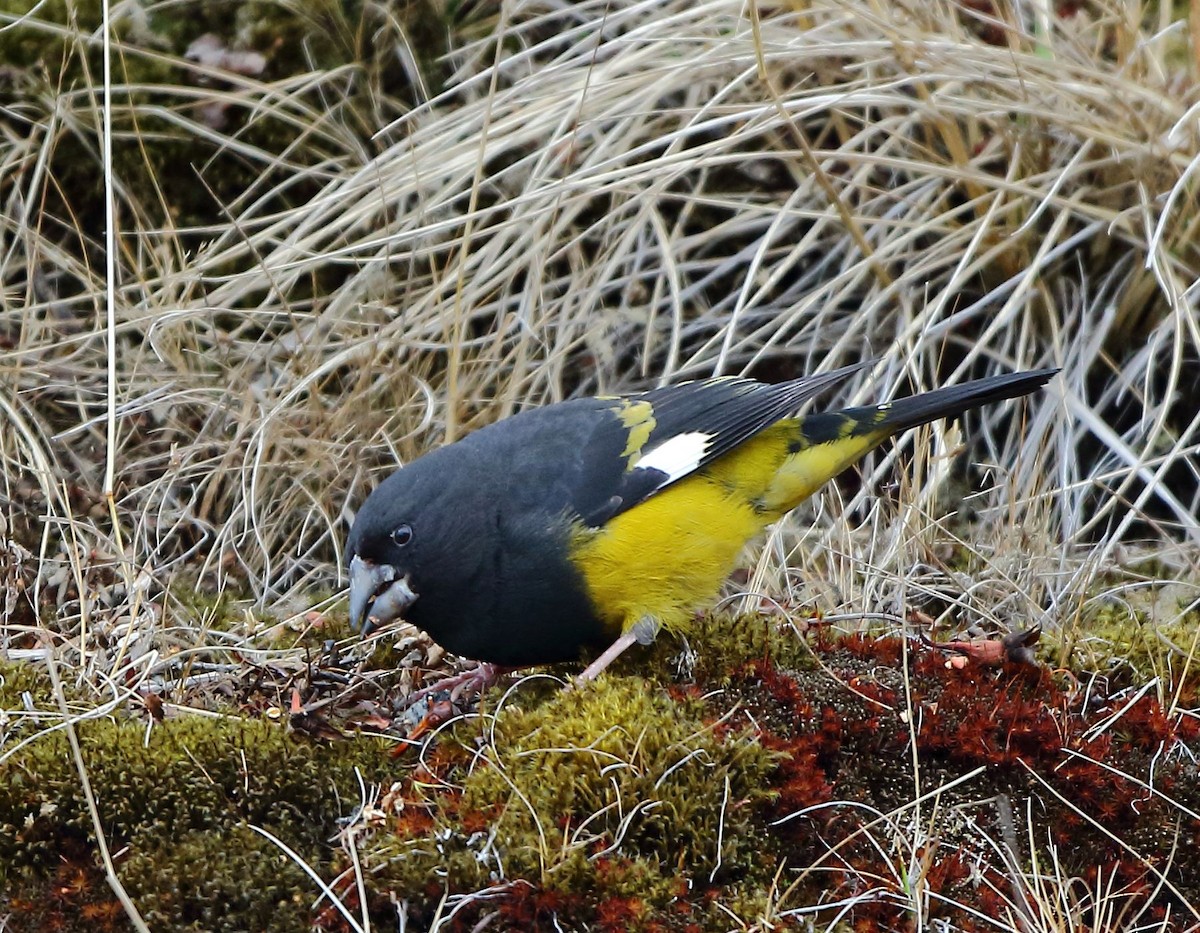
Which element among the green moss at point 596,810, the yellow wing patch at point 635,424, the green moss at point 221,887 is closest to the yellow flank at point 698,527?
the yellow wing patch at point 635,424

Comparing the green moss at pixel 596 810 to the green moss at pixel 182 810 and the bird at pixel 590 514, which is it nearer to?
the green moss at pixel 182 810

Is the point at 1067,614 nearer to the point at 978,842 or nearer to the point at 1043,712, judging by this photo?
the point at 1043,712

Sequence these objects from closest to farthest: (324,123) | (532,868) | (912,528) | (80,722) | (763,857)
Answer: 1. (532,868)
2. (763,857)
3. (80,722)
4. (912,528)
5. (324,123)

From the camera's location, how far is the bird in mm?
3576

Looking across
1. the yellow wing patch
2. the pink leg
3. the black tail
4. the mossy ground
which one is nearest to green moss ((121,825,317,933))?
the mossy ground

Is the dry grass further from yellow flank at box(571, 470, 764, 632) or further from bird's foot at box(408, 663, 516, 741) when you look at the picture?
bird's foot at box(408, 663, 516, 741)

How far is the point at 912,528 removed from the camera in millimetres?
4227

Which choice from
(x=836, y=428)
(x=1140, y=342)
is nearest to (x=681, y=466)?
(x=836, y=428)

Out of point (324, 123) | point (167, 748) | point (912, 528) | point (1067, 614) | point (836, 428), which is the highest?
point (324, 123)

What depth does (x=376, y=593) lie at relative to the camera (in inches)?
142

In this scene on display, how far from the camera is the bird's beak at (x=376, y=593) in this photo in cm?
357

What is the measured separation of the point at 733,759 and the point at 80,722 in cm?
149

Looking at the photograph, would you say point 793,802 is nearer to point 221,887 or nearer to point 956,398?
point 221,887

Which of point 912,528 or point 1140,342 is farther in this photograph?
point 1140,342
